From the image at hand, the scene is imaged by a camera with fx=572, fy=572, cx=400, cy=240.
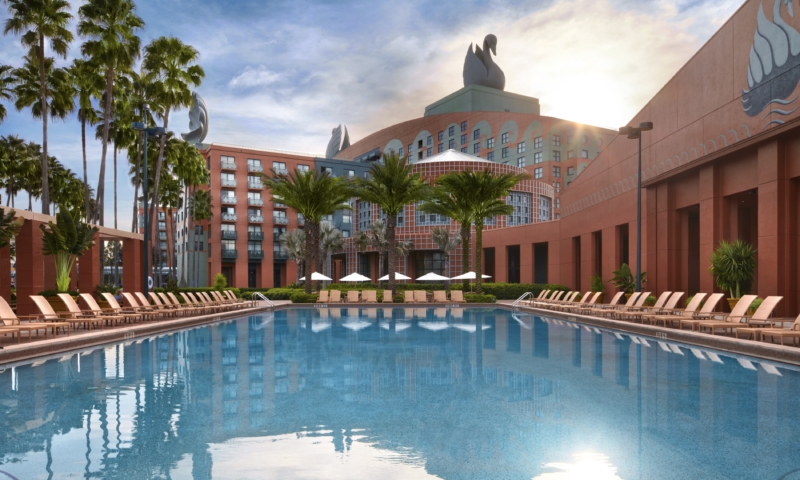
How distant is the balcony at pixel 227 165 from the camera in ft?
210

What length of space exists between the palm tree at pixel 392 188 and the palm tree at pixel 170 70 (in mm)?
11423

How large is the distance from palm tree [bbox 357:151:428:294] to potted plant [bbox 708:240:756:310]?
701 inches

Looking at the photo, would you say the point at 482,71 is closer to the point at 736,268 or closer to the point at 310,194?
the point at 310,194

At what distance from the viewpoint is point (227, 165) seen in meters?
64.2

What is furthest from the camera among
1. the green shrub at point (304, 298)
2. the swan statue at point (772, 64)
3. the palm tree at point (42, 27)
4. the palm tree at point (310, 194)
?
the palm tree at point (310, 194)

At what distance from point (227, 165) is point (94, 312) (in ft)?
160

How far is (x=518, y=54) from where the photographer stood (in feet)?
327

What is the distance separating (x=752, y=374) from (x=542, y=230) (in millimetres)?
34401

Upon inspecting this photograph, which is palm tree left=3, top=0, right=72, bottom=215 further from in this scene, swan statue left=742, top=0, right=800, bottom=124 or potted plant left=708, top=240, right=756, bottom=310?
swan statue left=742, top=0, right=800, bottom=124

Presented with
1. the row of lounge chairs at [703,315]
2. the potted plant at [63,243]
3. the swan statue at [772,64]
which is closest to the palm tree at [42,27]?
the potted plant at [63,243]

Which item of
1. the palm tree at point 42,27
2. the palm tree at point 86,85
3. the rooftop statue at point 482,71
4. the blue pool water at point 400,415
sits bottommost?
the blue pool water at point 400,415

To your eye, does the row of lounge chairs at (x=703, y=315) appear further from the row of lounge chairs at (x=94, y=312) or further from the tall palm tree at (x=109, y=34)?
the tall palm tree at (x=109, y=34)

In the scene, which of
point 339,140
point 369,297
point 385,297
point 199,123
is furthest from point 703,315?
point 339,140

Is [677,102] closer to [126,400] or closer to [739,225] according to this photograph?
[739,225]
